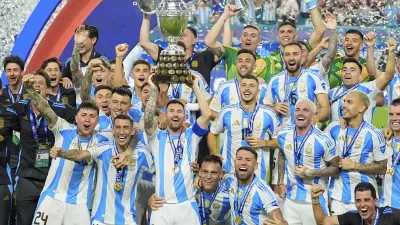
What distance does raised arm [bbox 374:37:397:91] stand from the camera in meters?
12.3

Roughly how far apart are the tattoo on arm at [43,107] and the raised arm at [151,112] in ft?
3.07

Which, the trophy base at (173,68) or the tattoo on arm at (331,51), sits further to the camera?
the tattoo on arm at (331,51)

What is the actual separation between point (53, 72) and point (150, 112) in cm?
185

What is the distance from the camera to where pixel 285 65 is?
1273cm

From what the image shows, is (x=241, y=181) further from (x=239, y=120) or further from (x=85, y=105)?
(x=85, y=105)

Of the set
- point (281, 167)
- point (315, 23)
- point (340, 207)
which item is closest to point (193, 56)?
point (315, 23)

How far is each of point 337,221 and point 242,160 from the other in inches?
43.8

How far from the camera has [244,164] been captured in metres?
11.4

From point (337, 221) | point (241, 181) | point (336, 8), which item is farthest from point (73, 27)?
point (337, 221)

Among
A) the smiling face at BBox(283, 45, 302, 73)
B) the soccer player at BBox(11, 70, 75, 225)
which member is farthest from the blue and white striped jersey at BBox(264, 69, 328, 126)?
the soccer player at BBox(11, 70, 75, 225)

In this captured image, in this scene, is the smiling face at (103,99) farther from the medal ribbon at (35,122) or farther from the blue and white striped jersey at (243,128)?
the blue and white striped jersey at (243,128)

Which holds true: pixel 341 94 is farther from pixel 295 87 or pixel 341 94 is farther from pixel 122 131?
pixel 122 131

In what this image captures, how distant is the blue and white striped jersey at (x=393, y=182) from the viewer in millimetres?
11391

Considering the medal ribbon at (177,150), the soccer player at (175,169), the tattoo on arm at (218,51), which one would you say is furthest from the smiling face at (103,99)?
the tattoo on arm at (218,51)
